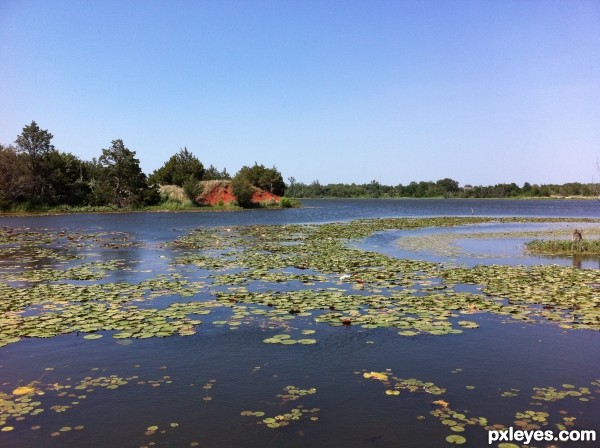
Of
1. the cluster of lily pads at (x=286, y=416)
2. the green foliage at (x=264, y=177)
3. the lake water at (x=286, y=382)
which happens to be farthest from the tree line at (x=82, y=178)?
the cluster of lily pads at (x=286, y=416)

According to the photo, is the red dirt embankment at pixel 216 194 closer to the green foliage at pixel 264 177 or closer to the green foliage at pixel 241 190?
the green foliage at pixel 241 190

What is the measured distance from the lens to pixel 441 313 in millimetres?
9859

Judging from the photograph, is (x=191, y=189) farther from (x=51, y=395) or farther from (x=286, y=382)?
(x=286, y=382)

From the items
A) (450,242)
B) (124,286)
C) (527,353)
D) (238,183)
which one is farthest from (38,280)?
(238,183)

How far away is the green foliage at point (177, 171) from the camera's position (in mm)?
83938

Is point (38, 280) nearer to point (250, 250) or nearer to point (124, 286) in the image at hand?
point (124, 286)

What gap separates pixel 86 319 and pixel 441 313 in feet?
24.9

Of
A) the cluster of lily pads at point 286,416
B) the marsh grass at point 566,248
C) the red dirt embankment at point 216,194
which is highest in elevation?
the red dirt embankment at point 216,194

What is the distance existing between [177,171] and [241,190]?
15176 millimetres

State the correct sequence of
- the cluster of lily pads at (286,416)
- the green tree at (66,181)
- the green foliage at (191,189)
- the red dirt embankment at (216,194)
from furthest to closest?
the red dirt embankment at (216,194)
the green foliage at (191,189)
the green tree at (66,181)
the cluster of lily pads at (286,416)

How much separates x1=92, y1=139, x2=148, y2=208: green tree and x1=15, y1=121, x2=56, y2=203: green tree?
774 centimetres

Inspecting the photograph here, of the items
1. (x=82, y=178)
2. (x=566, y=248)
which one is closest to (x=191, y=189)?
(x=82, y=178)

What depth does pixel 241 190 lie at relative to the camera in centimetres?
7888

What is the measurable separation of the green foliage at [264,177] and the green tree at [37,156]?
42.5m
